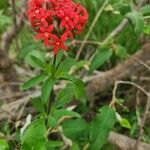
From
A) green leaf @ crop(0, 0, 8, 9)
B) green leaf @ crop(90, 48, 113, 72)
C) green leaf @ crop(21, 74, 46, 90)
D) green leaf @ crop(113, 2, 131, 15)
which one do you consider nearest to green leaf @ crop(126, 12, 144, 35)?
green leaf @ crop(113, 2, 131, 15)

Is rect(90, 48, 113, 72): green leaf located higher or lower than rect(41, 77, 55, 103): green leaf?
lower

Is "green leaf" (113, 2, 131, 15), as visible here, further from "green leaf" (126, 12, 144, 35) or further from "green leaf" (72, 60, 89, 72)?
"green leaf" (72, 60, 89, 72)

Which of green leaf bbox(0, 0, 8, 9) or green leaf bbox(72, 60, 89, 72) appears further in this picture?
green leaf bbox(0, 0, 8, 9)

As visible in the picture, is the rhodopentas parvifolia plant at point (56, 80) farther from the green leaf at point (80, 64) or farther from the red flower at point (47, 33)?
the green leaf at point (80, 64)

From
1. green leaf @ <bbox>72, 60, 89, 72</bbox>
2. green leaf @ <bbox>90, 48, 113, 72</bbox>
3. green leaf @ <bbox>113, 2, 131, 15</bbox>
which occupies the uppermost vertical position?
green leaf @ <bbox>113, 2, 131, 15</bbox>

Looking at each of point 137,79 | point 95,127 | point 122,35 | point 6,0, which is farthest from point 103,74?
point 6,0

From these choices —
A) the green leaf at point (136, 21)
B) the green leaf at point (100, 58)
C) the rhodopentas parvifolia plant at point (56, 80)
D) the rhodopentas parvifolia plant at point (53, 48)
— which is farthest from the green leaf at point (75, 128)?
the green leaf at point (136, 21)

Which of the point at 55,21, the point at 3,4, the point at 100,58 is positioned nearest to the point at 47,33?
the point at 55,21
